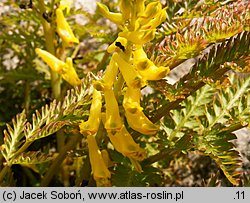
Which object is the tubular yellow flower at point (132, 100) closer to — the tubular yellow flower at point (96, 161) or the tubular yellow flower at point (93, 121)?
the tubular yellow flower at point (93, 121)

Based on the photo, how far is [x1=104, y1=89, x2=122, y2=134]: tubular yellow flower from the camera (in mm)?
1597

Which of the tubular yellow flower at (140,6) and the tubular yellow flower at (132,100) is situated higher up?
the tubular yellow flower at (140,6)

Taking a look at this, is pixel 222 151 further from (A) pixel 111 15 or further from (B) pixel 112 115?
(A) pixel 111 15

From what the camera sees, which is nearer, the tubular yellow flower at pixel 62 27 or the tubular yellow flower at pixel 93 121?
the tubular yellow flower at pixel 93 121

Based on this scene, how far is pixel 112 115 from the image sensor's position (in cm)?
162

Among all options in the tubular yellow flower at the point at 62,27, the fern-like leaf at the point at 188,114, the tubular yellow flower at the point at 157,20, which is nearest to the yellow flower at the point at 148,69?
the tubular yellow flower at the point at 157,20

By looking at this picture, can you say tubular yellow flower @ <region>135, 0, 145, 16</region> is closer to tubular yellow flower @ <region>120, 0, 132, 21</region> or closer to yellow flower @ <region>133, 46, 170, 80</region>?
tubular yellow flower @ <region>120, 0, 132, 21</region>

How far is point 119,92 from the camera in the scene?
1.68m

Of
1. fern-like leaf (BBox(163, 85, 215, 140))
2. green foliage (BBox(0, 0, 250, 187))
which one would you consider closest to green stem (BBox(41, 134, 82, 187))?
green foliage (BBox(0, 0, 250, 187))

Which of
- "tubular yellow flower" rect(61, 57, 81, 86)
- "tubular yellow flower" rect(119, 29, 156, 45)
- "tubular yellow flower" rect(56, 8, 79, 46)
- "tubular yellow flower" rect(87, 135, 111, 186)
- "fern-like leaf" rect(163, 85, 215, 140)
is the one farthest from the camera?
"tubular yellow flower" rect(56, 8, 79, 46)

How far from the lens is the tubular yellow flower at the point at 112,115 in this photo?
1597mm

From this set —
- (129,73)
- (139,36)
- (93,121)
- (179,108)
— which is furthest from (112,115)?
(179,108)

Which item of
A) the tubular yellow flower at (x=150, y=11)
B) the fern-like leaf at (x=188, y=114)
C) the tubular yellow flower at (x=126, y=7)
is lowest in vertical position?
the fern-like leaf at (x=188, y=114)
